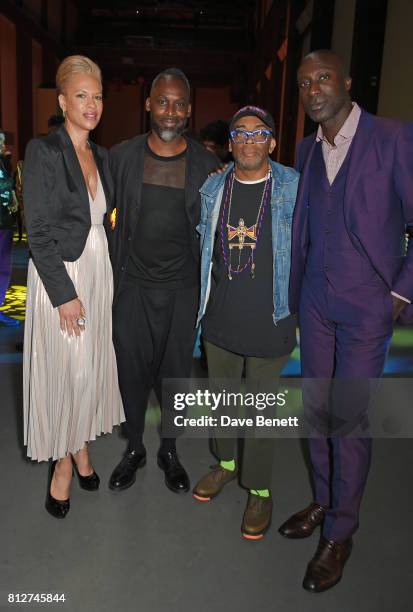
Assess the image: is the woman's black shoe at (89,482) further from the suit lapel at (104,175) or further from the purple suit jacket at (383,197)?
the purple suit jacket at (383,197)

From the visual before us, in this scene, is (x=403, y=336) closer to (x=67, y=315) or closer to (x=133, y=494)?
(x=133, y=494)

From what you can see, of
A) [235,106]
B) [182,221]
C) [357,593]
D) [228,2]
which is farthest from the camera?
[235,106]

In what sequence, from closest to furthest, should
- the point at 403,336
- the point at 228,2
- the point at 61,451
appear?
1. the point at 61,451
2. the point at 403,336
3. the point at 228,2

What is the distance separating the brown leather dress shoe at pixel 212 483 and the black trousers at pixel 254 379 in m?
0.22

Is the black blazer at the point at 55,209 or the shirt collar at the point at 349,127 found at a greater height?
the shirt collar at the point at 349,127

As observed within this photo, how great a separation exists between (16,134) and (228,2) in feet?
31.5

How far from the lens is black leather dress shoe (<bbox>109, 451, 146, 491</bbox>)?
8.09 feet

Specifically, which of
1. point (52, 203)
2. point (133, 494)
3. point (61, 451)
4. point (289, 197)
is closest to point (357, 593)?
point (133, 494)

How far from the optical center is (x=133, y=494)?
2441 millimetres

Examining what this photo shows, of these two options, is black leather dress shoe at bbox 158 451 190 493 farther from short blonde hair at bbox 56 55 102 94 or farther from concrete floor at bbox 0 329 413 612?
short blonde hair at bbox 56 55 102 94

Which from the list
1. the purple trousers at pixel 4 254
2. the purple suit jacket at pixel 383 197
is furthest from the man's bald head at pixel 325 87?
the purple trousers at pixel 4 254

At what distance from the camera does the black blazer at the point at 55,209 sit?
199 cm

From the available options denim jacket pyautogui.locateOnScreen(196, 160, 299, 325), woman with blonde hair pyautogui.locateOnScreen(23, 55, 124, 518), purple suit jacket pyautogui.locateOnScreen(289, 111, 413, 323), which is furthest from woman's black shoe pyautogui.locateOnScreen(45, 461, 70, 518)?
purple suit jacket pyautogui.locateOnScreen(289, 111, 413, 323)

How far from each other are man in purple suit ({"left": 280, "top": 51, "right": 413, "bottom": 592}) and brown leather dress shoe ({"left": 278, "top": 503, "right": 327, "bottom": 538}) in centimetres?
18
